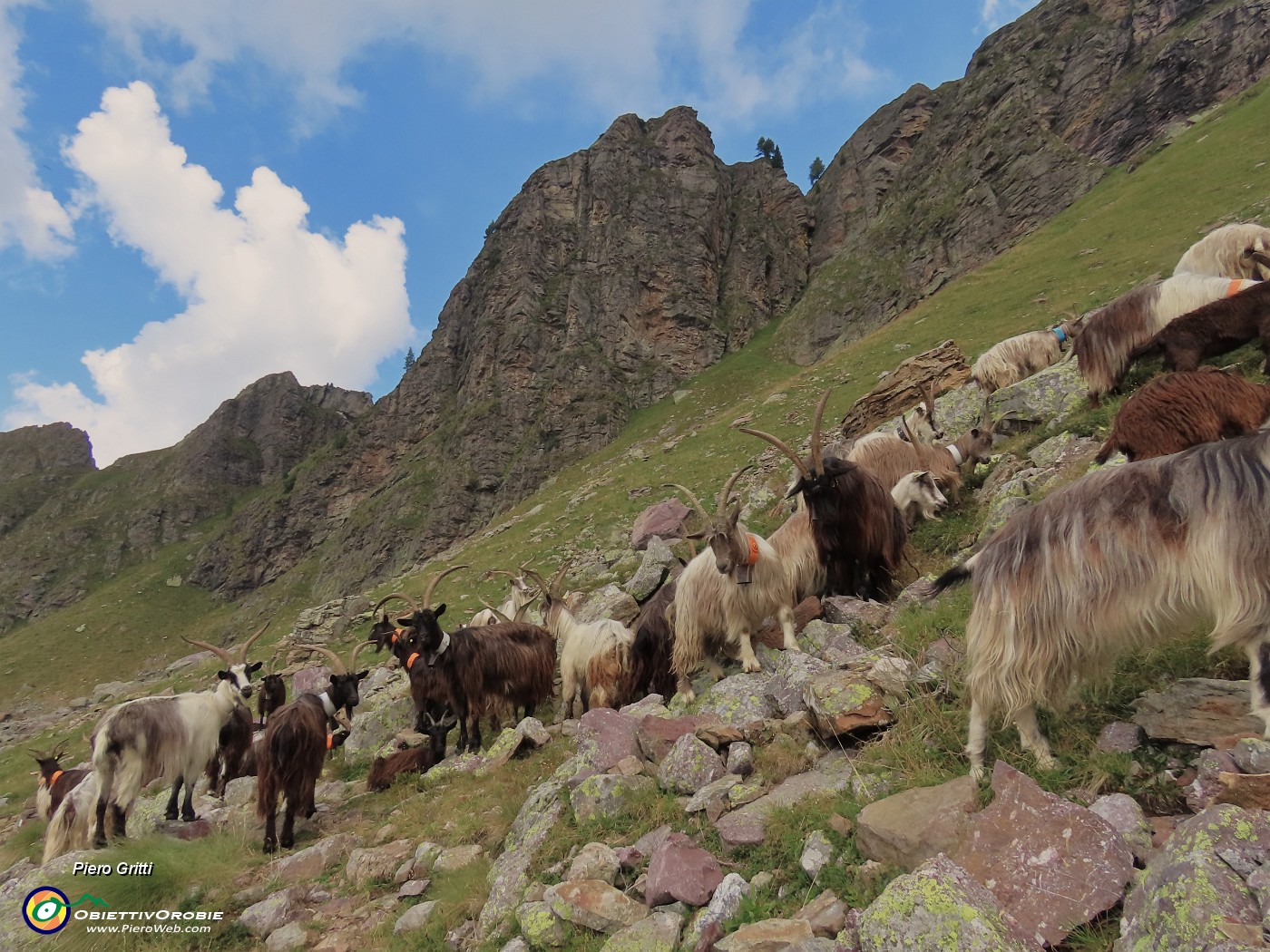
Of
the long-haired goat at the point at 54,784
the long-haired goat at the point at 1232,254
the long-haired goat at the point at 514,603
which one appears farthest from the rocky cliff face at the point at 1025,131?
the long-haired goat at the point at 54,784

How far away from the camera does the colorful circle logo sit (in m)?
5.57

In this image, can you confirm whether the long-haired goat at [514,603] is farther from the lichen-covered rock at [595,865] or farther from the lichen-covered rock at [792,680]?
the lichen-covered rock at [595,865]

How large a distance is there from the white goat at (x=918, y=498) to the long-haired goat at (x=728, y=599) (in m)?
2.87

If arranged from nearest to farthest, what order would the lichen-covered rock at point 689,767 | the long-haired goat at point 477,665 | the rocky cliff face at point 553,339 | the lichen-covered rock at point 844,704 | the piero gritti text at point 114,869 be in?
the lichen-covered rock at point 844,704 < the lichen-covered rock at point 689,767 < the piero gritti text at point 114,869 < the long-haired goat at point 477,665 < the rocky cliff face at point 553,339

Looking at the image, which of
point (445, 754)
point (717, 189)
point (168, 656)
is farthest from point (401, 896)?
point (717, 189)

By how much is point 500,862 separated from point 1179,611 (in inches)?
187

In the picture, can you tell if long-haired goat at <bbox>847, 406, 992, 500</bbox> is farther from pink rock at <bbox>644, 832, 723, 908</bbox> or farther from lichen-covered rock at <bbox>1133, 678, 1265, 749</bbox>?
pink rock at <bbox>644, 832, 723, 908</bbox>

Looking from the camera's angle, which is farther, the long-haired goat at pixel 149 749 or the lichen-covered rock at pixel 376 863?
the long-haired goat at pixel 149 749

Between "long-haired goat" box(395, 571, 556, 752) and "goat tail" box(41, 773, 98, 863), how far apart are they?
4210mm

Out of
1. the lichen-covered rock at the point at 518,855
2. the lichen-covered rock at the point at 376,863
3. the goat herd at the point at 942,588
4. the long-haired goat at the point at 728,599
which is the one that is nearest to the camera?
the goat herd at the point at 942,588

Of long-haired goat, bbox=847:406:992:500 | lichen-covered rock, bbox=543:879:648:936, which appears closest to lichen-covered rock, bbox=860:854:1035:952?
lichen-covered rock, bbox=543:879:648:936

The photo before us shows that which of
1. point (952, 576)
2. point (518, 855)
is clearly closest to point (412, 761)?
point (518, 855)

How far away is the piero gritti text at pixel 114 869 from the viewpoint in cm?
609

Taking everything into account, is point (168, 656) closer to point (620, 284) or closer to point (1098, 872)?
point (620, 284)
